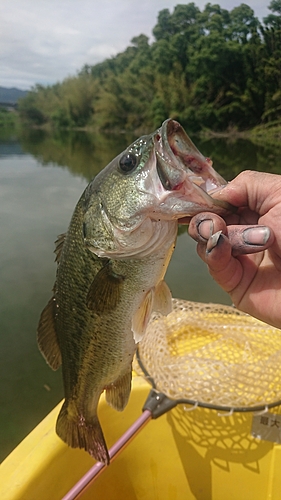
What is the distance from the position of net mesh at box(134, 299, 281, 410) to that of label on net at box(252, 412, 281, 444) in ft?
0.90

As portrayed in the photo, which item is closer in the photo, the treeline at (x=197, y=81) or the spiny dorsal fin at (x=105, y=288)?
the spiny dorsal fin at (x=105, y=288)

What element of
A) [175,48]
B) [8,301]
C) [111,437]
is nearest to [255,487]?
[111,437]

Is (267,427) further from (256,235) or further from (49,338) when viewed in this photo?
(256,235)

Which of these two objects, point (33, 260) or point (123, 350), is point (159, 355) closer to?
point (123, 350)

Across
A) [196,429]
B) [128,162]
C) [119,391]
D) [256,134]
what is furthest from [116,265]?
[256,134]

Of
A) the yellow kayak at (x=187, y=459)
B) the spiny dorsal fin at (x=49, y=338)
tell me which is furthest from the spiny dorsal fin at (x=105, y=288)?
the yellow kayak at (x=187, y=459)

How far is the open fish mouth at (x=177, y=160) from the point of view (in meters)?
1.29

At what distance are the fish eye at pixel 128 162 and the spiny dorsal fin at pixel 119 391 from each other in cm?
95

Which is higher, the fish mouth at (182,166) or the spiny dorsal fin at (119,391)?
the fish mouth at (182,166)

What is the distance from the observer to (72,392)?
180 centimetres

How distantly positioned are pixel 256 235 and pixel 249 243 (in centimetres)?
4

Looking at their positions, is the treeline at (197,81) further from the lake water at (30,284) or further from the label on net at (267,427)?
the label on net at (267,427)

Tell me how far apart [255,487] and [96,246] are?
190 centimetres

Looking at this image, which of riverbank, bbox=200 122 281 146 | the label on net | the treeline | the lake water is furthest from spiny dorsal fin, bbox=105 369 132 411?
the treeline
